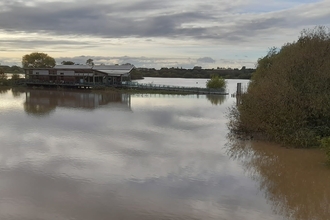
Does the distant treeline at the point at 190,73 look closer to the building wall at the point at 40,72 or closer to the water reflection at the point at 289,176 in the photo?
the building wall at the point at 40,72

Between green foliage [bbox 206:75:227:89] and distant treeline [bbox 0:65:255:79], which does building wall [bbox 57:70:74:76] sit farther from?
distant treeline [bbox 0:65:255:79]

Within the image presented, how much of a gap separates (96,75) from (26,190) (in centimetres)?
4636

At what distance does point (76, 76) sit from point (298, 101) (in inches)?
1782

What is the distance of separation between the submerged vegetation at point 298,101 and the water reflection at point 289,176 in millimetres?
850

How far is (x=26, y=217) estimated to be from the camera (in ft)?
30.7

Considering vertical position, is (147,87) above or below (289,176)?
above

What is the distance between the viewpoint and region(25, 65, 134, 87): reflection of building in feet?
184

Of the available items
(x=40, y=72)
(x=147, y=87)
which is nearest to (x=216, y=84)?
(x=147, y=87)

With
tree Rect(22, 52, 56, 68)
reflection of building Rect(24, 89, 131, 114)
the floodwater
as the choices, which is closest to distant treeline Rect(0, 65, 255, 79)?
tree Rect(22, 52, 56, 68)

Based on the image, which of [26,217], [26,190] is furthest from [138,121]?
[26,217]

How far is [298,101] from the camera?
1739cm

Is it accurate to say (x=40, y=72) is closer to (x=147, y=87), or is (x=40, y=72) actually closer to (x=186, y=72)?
(x=147, y=87)

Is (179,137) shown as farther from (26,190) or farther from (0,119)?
(0,119)

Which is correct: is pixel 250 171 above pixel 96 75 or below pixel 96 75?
below
